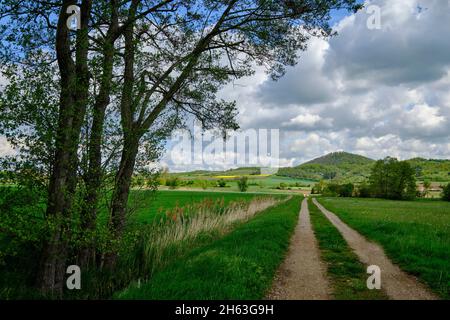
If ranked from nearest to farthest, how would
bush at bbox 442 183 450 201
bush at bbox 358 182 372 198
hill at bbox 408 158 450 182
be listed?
bush at bbox 442 183 450 201, bush at bbox 358 182 372 198, hill at bbox 408 158 450 182

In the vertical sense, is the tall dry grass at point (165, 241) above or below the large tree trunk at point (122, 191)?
below

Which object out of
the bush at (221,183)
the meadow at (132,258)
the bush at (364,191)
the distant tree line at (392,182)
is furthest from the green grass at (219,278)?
the bush at (221,183)

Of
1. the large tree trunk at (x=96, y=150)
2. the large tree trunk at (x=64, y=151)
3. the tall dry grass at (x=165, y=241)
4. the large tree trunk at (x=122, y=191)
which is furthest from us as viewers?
the tall dry grass at (x=165, y=241)

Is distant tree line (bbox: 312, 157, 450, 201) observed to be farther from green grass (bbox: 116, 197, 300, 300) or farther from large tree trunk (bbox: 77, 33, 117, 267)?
large tree trunk (bbox: 77, 33, 117, 267)

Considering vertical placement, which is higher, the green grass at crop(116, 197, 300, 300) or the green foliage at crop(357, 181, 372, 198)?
the green grass at crop(116, 197, 300, 300)

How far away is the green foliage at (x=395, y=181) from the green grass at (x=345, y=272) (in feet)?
310

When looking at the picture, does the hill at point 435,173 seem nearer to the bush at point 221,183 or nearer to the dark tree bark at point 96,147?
the bush at point 221,183

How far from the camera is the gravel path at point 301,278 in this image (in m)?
6.66

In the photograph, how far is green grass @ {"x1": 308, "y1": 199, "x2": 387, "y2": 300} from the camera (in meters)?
6.61

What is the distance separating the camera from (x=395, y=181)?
95625 millimetres

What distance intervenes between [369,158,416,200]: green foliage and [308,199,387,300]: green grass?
94441 millimetres

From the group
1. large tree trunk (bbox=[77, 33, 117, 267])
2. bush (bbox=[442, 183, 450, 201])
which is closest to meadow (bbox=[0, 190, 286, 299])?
large tree trunk (bbox=[77, 33, 117, 267])
